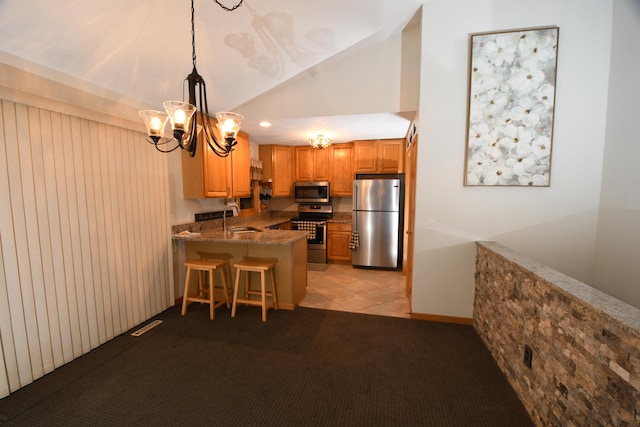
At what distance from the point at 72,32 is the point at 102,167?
105cm

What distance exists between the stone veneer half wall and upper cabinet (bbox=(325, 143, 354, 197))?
3.28 meters

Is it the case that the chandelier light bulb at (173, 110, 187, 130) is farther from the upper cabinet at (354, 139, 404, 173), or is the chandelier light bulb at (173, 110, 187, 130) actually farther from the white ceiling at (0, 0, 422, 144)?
the upper cabinet at (354, 139, 404, 173)

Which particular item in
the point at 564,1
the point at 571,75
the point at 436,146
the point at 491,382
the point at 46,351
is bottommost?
the point at 491,382

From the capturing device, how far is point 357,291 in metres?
3.79

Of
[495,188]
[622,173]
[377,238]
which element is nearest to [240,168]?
[377,238]

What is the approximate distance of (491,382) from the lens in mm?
1955

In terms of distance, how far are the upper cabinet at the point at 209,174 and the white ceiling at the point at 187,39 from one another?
25.6 inches

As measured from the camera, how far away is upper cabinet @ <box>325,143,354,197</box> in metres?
5.20

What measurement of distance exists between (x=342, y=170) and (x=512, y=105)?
307 cm

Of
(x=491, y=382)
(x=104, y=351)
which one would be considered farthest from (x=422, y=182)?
(x=104, y=351)

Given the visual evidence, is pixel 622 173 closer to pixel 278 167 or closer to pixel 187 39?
pixel 187 39

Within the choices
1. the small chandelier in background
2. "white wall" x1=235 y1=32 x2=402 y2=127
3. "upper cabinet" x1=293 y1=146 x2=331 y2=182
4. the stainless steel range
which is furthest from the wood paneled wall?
"upper cabinet" x1=293 y1=146 x2=331 y2=182

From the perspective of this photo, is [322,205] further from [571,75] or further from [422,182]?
[571,75]

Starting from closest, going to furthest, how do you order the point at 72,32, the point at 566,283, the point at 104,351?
the point at 566,283 < the point at 72,32 < the point at 104,351
